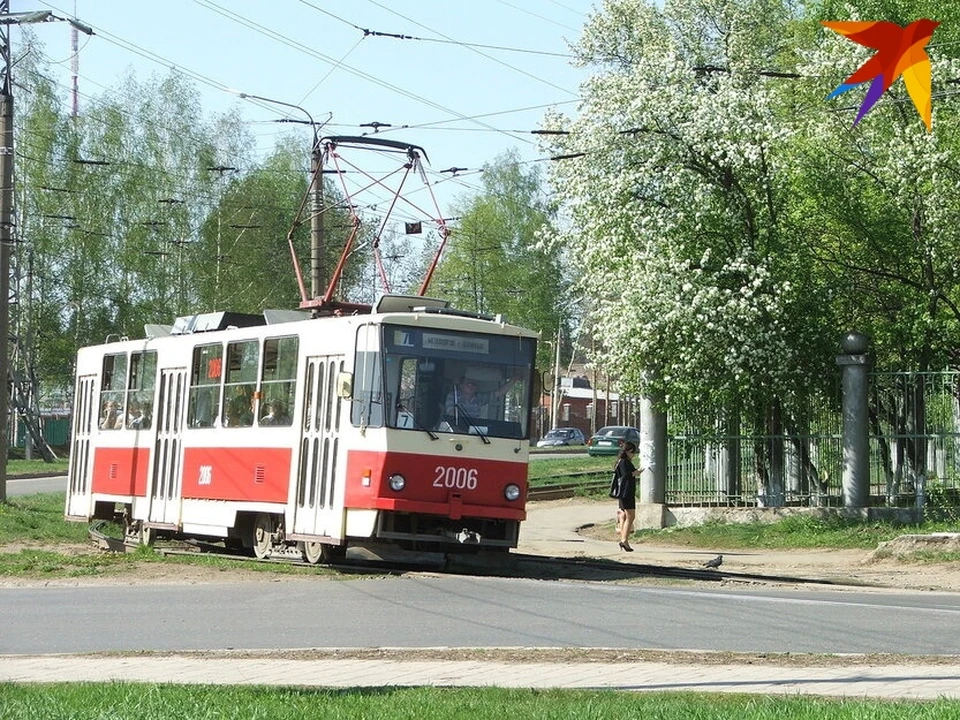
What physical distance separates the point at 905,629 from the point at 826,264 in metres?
15.0

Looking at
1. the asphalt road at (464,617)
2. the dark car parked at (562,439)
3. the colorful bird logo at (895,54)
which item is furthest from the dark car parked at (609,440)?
the colorful bird logo at (895,54)

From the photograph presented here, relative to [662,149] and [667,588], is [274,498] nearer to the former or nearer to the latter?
[667,588]

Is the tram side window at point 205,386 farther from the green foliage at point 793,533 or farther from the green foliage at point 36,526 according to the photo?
the green foliage at point 793,533

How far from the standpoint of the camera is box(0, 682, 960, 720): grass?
8445 millimetres

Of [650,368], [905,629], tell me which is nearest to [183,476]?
[650,368]

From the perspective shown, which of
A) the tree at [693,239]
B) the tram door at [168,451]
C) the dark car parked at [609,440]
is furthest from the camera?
the dark car parked at [609,440]

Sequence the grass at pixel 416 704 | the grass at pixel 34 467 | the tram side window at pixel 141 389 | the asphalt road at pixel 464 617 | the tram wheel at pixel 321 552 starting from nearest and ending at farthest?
the grass at pixel 416 704 → the asphalt road at pixel 464 617 → the tram wheel at pixel 321 552 → the tram side window at pixel 141 389 → the grass at pixel 34 467

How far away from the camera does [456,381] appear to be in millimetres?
19781

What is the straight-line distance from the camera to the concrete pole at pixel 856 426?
83.7 ft

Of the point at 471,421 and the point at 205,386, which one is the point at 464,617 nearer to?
the point at 471,421

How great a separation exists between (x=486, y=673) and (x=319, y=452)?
32.0ft

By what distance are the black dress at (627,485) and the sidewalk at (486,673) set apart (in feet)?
42.3

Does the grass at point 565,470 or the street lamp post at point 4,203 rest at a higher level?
the street lamp post at point 4,203

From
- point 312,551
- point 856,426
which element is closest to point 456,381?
point 312,551
